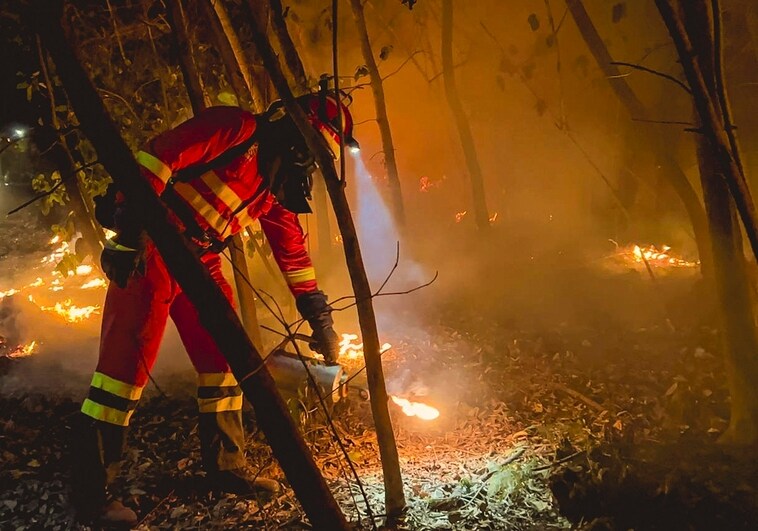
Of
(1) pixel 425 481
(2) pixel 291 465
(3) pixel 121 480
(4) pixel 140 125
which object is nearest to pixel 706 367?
(1) pixel 425 481

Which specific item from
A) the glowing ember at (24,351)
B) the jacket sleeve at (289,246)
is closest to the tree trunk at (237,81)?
the jacket sleeve at (289,246)

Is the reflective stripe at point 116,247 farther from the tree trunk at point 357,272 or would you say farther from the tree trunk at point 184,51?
the tree trunk at point 184,51

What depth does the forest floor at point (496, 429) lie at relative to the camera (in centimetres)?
301

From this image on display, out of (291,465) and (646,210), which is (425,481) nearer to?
(291,465)

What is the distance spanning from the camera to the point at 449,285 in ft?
25.7

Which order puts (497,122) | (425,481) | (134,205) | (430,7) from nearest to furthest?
(134,205) → (425,481) → (430,7) → (497,122)

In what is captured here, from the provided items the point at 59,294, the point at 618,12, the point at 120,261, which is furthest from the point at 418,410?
the point at 618,12

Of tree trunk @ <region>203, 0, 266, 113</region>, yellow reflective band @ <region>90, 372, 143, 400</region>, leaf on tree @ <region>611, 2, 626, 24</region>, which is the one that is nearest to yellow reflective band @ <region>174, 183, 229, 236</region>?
yellow reflective band @ <region>90, 372, 143, 400</region>

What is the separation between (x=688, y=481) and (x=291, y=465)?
2.18 meters

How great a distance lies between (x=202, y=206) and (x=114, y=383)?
111cm

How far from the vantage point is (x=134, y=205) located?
1751mm

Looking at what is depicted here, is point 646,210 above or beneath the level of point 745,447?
above

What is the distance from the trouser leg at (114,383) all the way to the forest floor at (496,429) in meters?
0.22

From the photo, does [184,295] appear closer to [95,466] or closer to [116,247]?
[116,247]
